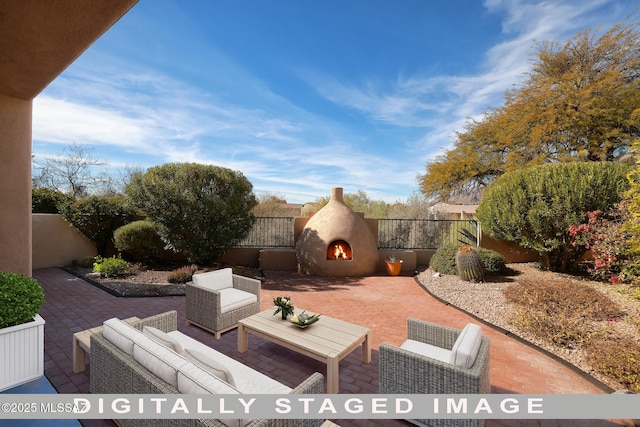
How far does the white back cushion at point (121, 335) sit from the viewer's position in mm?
2795

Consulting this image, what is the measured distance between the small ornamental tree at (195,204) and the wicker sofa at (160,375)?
750cm

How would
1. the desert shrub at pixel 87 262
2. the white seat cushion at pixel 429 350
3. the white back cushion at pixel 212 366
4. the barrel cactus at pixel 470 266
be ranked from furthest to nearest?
the desert shrub at pixel 87 262
the barrel cactus at pixel 470 266
the white seat cushion at pixel 429 350
the white back cushion at pixel 212 366

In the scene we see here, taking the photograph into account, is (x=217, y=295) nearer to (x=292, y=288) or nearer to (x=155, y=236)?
(x=292, y=288)

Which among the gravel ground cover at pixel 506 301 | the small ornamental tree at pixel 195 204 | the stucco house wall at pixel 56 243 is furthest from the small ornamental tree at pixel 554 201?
the stucco house wall at pixel 56 243

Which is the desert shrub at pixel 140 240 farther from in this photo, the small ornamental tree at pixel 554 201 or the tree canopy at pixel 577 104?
the tree canopy at pixel 577 104

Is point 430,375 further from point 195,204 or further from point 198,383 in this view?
point 195,204

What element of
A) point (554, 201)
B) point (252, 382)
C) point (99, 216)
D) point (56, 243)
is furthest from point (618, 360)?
point (56, 243)

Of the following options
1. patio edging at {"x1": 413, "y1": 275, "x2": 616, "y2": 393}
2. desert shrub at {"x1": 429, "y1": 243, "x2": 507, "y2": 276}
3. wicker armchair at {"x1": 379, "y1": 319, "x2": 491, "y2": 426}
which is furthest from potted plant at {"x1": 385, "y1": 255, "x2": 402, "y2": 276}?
wicker armchair at {"x1": 379, "y1": 319, "x2": 491, "y2": 426}

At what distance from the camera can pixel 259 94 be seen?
1285 centimetres

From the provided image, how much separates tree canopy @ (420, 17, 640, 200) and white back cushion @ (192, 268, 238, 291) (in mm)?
18743

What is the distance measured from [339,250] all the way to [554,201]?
7.63 m

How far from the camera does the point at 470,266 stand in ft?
30.2

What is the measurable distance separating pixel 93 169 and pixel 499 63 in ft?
93.2

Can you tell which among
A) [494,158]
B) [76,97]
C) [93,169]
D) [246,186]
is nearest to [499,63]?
[494,158]
